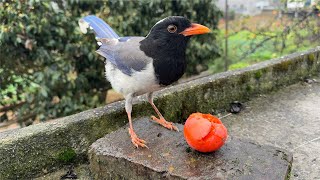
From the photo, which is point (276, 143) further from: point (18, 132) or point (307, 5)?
point (307, 5)

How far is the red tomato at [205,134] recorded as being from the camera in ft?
6.05

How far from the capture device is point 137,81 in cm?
216

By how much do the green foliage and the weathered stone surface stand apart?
102 inches

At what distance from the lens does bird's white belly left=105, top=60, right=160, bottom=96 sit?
2.12 metres

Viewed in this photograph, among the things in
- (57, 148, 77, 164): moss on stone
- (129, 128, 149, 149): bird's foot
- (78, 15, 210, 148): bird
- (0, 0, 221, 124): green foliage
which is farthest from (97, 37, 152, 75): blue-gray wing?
(0, 0, 221, 124): green foliage

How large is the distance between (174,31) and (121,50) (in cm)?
45

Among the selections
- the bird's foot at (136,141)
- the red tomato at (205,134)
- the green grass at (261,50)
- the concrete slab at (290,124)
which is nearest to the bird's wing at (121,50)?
the bird's foot at (136,141)

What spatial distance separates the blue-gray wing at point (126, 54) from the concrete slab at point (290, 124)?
3.37 ft

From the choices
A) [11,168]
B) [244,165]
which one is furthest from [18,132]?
[244,165]

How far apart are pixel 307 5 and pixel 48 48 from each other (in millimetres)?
4530

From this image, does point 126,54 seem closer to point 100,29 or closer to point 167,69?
point 167,69

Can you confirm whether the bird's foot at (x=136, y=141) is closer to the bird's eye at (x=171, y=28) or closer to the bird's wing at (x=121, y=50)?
the bird's wing at (x=121, y=50)

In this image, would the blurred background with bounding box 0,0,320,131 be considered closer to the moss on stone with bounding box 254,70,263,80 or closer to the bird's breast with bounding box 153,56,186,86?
the moss on stone with bounding box 254,70,263,80

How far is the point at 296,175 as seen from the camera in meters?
2.17
